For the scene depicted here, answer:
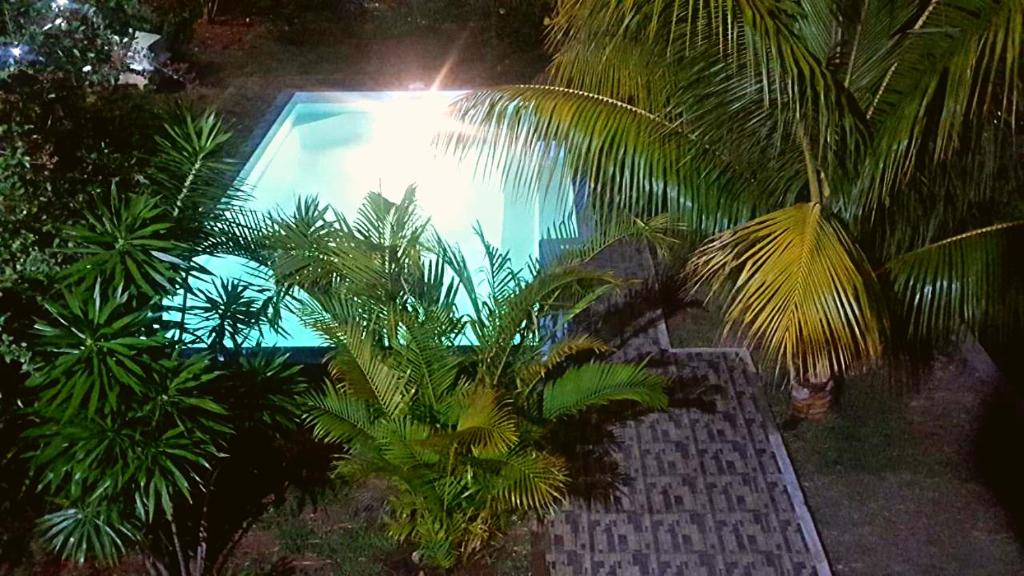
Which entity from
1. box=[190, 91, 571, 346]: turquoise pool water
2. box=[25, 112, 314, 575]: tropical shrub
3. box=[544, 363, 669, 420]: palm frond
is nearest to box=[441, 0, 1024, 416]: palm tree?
box=[544, 363, 669, 420]: palm frond

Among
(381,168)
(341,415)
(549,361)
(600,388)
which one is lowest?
(600,388)

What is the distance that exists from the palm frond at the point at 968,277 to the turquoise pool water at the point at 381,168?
128 inches

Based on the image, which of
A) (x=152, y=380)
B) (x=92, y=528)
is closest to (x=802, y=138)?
(x=152, y=380)

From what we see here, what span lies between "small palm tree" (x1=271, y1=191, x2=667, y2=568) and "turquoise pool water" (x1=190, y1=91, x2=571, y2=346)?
9.42ft

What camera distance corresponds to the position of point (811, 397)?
161 inches

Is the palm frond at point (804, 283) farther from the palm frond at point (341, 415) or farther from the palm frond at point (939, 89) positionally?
the palm frond at point (341, 415)

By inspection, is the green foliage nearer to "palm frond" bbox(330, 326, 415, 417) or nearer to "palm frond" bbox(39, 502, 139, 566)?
"palm frond" bbox(39, 502, 139, 566)

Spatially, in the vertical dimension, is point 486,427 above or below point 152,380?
below

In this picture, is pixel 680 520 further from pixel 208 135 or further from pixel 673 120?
pixel 208 135

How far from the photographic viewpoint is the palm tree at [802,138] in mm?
2922

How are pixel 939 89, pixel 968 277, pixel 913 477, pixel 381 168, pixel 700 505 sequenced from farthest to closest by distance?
pixel 381 168, pixel 913 477, pixel 700 505, pixel 968 277, pixel 939 89

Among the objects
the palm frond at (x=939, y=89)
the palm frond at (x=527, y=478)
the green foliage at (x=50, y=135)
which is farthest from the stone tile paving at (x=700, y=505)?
the green foliage at (x=50, y=135)

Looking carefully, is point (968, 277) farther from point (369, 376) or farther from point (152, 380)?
point (152, 380)

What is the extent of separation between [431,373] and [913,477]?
2.24 metres
